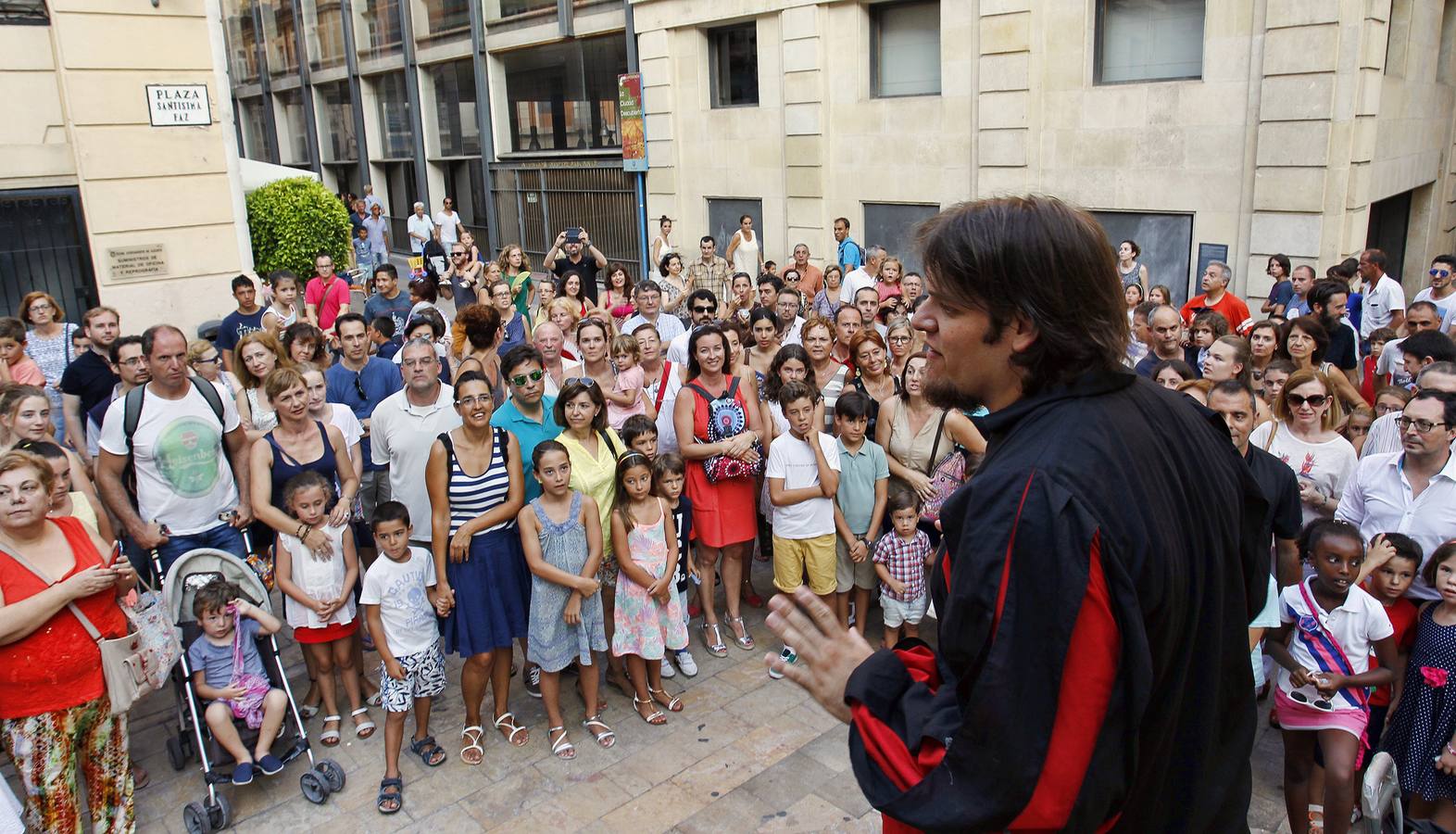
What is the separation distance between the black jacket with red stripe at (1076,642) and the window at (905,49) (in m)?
13.3

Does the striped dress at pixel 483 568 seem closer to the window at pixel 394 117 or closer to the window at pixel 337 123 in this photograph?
the window at pixel 394 117

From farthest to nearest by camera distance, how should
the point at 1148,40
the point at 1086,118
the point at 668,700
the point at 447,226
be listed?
the point at 447,226 < the point at 1086,118 < the point at 1148,40 < the point at 668,700

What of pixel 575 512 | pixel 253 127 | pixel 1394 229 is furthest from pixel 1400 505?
pixel 253 127

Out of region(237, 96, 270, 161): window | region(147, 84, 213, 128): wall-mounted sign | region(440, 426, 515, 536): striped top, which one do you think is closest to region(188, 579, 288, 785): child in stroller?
region(440, 426, 515, 536): striped top

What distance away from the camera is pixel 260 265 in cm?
1400

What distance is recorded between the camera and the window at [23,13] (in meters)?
9.57

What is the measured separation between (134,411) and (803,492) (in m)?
3.70

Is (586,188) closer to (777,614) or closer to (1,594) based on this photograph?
(1,594)

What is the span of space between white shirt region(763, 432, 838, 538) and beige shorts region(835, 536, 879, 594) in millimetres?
202

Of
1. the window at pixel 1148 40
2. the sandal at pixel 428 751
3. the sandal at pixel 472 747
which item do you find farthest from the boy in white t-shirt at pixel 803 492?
the window at pixel 1148 40

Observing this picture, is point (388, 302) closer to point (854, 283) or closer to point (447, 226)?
point (854, 283)

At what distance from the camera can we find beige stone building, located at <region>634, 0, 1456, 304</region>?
10.8 metres

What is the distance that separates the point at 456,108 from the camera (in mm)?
24172

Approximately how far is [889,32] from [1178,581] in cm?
1440
